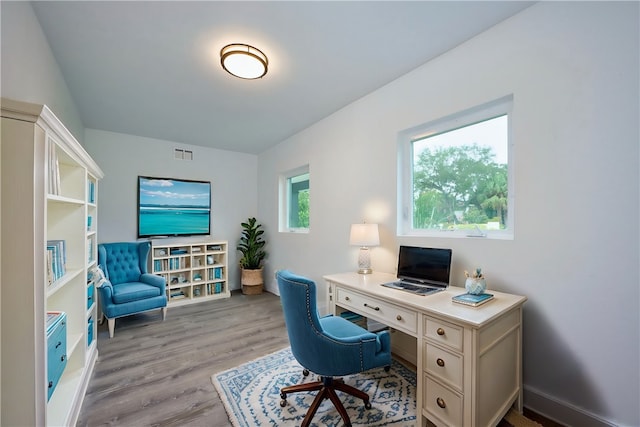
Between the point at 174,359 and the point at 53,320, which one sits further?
the point at 174,359

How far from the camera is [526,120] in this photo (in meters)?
1.72

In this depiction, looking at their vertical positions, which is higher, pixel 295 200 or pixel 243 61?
pixel 243 61

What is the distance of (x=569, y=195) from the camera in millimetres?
1550

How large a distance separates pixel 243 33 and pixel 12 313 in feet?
6.71

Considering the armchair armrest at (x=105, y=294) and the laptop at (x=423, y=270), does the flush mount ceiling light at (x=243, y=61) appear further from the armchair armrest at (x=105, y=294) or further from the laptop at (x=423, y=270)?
the armchair armrest at (x=105, y=294)

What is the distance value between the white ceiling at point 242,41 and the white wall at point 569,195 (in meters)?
0.34

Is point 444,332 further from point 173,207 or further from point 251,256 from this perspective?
point 173,207

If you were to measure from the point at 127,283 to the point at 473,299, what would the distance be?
13.2 feet

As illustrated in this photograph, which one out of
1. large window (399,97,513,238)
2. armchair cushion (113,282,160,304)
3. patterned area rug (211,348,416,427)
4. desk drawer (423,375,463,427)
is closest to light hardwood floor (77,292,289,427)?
patterned area rug (211,348,416,427)

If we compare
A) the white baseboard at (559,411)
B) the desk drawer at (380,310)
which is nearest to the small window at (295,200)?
the desk drawer at (380,310)

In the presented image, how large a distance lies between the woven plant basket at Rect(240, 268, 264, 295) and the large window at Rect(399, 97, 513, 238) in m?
2.96

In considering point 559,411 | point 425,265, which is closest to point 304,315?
point 425,265

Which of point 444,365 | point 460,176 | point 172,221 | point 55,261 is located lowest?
point 444,365

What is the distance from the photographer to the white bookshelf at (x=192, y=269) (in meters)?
4.02
